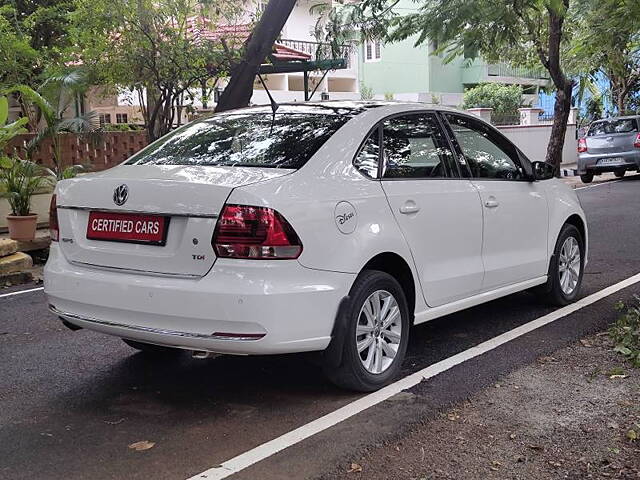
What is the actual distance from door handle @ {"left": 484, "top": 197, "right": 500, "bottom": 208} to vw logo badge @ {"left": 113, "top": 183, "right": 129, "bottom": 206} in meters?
2.54

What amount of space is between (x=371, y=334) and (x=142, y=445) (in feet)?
4.70

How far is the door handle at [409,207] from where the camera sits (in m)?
4.72

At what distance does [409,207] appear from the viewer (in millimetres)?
4770

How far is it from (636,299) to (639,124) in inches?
582

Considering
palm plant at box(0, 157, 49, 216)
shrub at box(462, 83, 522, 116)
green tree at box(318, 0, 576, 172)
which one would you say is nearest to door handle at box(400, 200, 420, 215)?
green tree at box(318, 0, 576, 172)

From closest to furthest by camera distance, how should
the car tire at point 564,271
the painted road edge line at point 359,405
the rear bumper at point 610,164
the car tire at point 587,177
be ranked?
the painted road edge line at point 359,405 < the car tire at point 564,271 < the rear bumper at point 610,164 < the car tire at point 587,177

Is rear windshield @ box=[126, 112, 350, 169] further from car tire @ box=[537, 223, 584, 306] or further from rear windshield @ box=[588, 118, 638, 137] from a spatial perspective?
rear windshield @ box=[588, 118, 638, 137]

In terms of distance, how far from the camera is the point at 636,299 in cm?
674

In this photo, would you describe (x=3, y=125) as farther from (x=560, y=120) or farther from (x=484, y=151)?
(x=560, y=120)

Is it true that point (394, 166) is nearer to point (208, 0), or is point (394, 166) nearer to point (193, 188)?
point (193, 188)

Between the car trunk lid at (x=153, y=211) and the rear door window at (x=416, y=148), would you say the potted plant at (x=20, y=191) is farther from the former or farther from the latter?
the rear door window at (x=416, y=148)

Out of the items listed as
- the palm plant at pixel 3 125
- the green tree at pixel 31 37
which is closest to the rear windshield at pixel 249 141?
the palm plant at pixel 3 125

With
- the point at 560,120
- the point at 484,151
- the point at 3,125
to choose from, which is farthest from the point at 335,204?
the point at 560,120

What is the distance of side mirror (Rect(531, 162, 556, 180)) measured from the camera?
6.20m
